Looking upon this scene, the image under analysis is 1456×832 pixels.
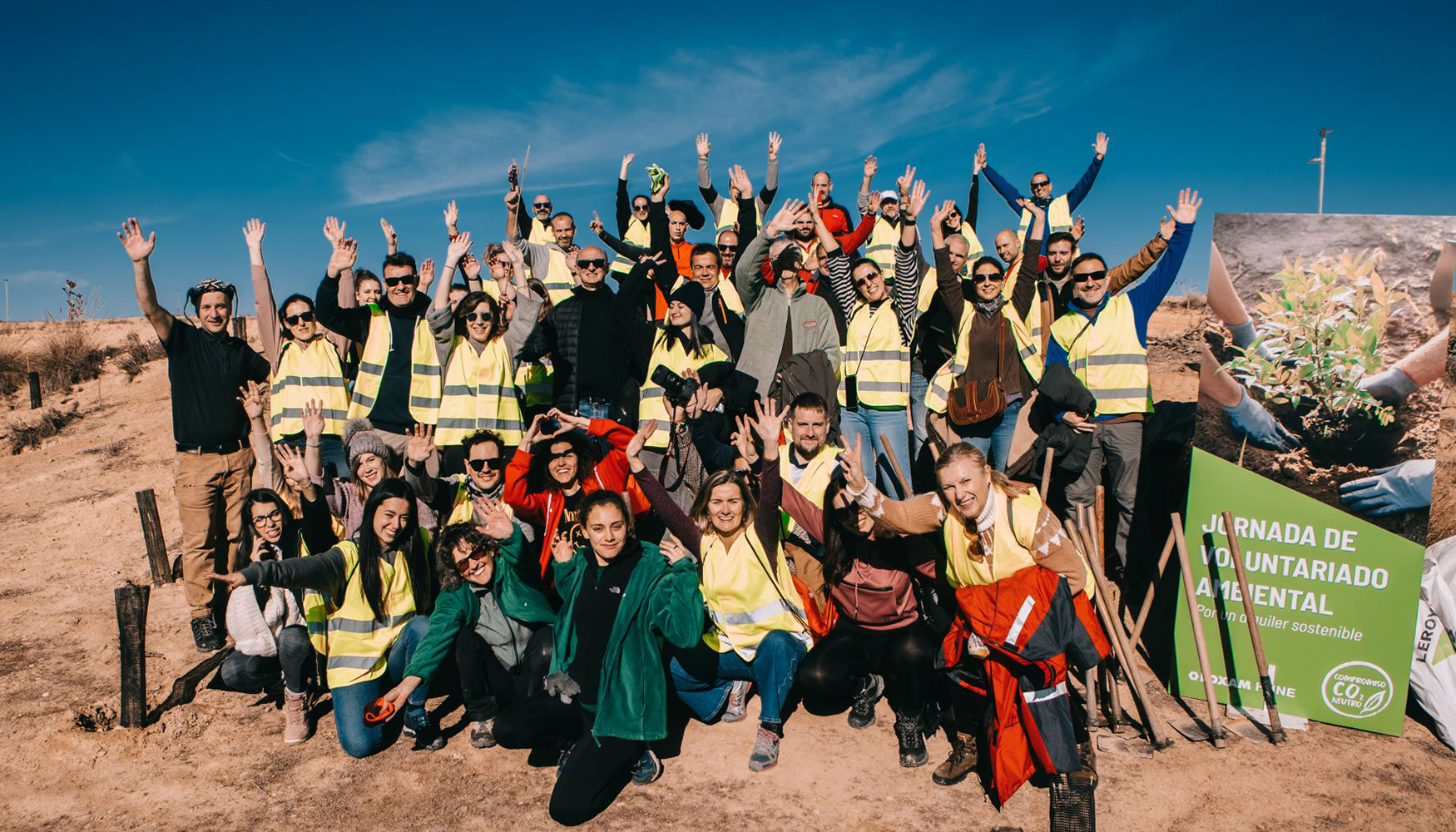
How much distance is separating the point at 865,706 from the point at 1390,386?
3.68 m

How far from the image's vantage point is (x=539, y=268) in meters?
7.95

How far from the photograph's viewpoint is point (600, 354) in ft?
20.0

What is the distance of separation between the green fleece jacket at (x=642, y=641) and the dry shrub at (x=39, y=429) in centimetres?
1389

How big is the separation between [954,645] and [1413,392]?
→ 323 centimetres

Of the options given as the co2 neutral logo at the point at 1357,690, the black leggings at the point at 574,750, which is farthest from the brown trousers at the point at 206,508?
the co2 neutral logo at the point at 1357,690

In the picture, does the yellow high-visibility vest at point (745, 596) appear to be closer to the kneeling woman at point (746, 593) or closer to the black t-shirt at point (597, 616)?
the kneeling woman at point (746, 593)

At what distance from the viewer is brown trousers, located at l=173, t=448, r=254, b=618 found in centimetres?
594

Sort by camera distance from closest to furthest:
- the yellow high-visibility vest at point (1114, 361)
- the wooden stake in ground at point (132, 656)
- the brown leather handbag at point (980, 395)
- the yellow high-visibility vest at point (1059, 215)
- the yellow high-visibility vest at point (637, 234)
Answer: the wooden stake in ground at point (132, 656)
the yellow high-visibility vest at point (1114, 361)
the brown leather handbag at point (980, 395)
the yellow high-visibility vest at point (1059, 215)
the yellow high-visibility vest at point (637, 234)

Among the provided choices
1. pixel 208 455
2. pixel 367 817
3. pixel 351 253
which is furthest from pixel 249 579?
pixel 351 253

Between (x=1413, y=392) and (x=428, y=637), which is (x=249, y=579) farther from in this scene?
(x=1413, y=392)

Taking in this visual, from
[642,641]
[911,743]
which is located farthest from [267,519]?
[911,743]

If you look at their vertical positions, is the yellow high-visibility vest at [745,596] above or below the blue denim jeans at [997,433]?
below

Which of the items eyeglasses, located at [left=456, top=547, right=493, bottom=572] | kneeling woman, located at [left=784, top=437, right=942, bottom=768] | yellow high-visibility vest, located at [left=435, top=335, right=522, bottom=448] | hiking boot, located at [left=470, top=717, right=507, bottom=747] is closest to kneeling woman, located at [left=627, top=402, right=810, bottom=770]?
kneeling woman, located at [left=784, top=437, right=942, bottom=768]

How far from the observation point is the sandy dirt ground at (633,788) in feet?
13.0
